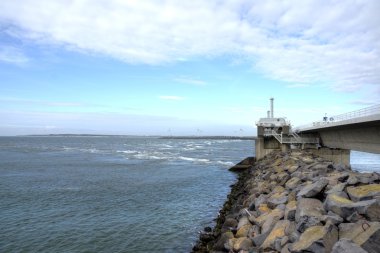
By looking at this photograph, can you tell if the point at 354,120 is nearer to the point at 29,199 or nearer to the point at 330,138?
the point at 330,138

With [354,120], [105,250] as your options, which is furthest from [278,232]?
[354,120]

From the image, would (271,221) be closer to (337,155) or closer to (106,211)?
(106,211)

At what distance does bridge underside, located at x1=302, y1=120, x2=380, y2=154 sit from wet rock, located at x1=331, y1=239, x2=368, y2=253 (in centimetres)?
1197

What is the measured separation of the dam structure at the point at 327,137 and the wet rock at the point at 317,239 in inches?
409

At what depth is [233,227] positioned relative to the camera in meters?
13.5

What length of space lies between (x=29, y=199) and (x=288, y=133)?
81.5ft

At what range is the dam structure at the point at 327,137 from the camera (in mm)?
19517

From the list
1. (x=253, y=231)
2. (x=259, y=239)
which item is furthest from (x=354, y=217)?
(x=253, y=231)

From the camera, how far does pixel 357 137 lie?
22375 millimetres

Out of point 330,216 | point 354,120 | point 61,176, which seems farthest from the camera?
point 61,176

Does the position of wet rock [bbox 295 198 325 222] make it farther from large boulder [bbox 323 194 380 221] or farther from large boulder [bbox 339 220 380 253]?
large boulder [bbox 339 220 380 253]

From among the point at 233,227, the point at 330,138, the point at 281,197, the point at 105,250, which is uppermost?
the point at 330,138

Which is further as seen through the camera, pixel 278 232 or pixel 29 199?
pixel 29 199

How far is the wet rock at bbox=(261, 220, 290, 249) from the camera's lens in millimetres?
9173
